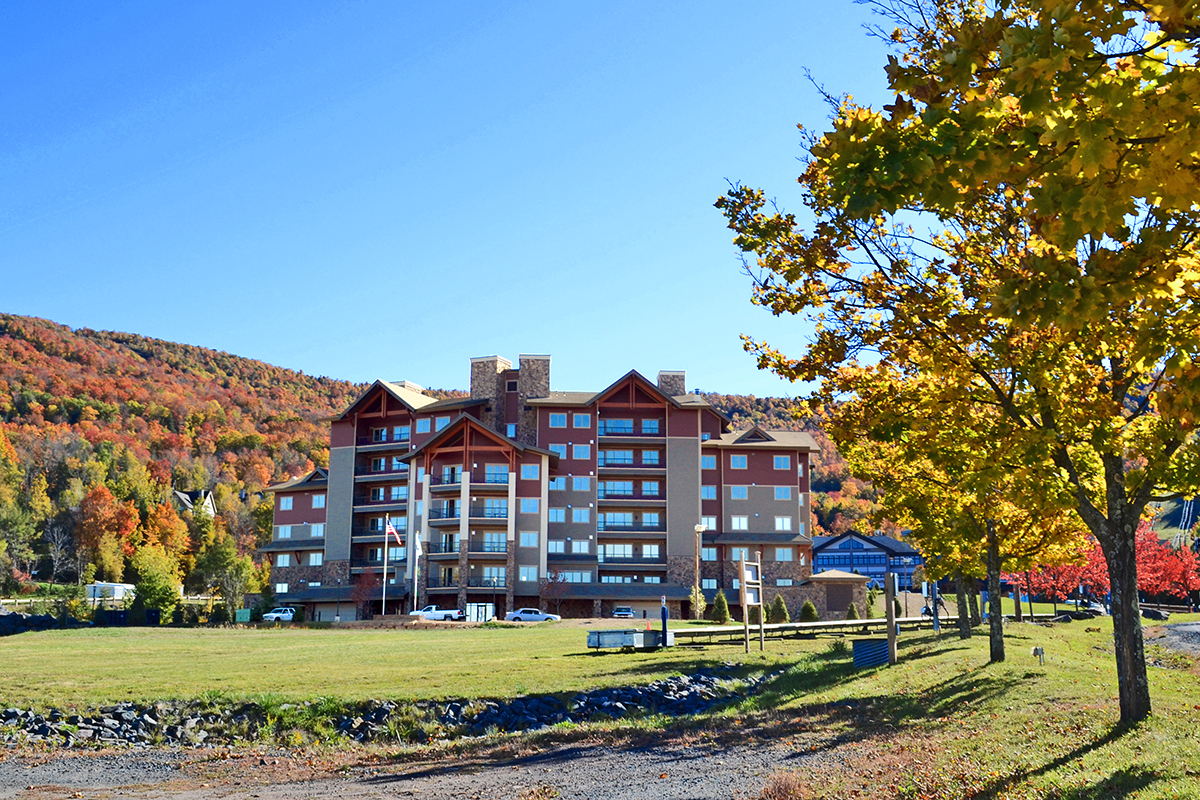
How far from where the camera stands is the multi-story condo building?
73625 millimetres

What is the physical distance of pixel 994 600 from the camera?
84.6 ft

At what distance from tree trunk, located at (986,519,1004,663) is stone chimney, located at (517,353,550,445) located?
5433 cm

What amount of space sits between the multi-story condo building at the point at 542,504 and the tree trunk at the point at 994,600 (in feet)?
156

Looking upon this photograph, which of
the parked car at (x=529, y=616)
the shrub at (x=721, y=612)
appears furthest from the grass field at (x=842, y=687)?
the shrub at (x=721, y=612)

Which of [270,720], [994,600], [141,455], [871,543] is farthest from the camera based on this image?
[141,455]

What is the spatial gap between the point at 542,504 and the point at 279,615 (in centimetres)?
2070

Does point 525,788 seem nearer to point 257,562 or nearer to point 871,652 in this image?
point 871,652

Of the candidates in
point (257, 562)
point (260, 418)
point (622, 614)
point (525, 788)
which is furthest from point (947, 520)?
point (260, 418)

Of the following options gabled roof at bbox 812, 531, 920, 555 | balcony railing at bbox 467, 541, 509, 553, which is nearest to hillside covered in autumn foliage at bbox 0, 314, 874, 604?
gabled roof at bbox 812, 531, 920, 555

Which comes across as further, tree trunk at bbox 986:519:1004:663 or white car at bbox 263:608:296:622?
white car at bbox 263:608:296:622

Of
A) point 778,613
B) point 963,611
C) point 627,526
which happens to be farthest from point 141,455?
point 963,611

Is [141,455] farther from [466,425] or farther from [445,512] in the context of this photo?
[466,425]

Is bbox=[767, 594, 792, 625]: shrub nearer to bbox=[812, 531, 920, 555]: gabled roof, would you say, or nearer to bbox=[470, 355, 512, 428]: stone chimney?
bbox=[470, 355, 512, 428]: stone chimney

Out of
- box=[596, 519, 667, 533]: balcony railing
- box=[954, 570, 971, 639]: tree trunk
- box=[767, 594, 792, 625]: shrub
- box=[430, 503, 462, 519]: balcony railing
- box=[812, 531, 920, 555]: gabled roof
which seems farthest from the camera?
box=[812, 531, 920, 555]: gabled roof
